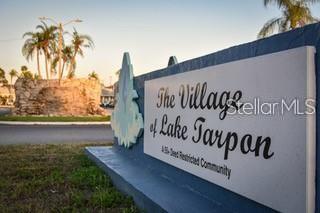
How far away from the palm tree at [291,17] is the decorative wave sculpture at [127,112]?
16.1 meters

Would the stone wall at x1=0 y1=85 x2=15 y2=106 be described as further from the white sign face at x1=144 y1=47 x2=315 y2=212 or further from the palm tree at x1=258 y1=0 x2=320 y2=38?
the white sign face at x1=144 y1=47 x2=315 y2=212

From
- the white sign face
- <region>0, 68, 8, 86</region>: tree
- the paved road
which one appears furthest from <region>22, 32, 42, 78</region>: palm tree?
<region>0, 68, 8, 86</region>: tree

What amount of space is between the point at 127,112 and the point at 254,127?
4431 millimetres

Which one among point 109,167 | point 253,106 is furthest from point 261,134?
point 109,167

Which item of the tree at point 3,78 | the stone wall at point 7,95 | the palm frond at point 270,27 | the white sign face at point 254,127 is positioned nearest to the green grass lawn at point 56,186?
the white sign face at point 254,127

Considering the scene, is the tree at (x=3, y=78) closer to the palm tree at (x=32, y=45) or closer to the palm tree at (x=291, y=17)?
the palm tree at (x=32, y=45)

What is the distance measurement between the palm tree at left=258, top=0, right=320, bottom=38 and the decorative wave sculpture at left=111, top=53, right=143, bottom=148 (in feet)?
52.7

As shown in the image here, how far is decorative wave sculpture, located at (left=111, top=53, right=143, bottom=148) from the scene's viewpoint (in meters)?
6.67

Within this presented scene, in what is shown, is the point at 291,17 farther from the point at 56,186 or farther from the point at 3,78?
the point at 3,78

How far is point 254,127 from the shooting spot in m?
3.20

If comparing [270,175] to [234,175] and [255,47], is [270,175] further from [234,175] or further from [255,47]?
[255,47]

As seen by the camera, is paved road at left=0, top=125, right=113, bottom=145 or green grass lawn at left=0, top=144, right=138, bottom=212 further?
paved road at left=0, top=125, right=113, bottom=145

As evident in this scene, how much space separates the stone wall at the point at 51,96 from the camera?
2872 centimetres

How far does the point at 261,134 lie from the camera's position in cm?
311
